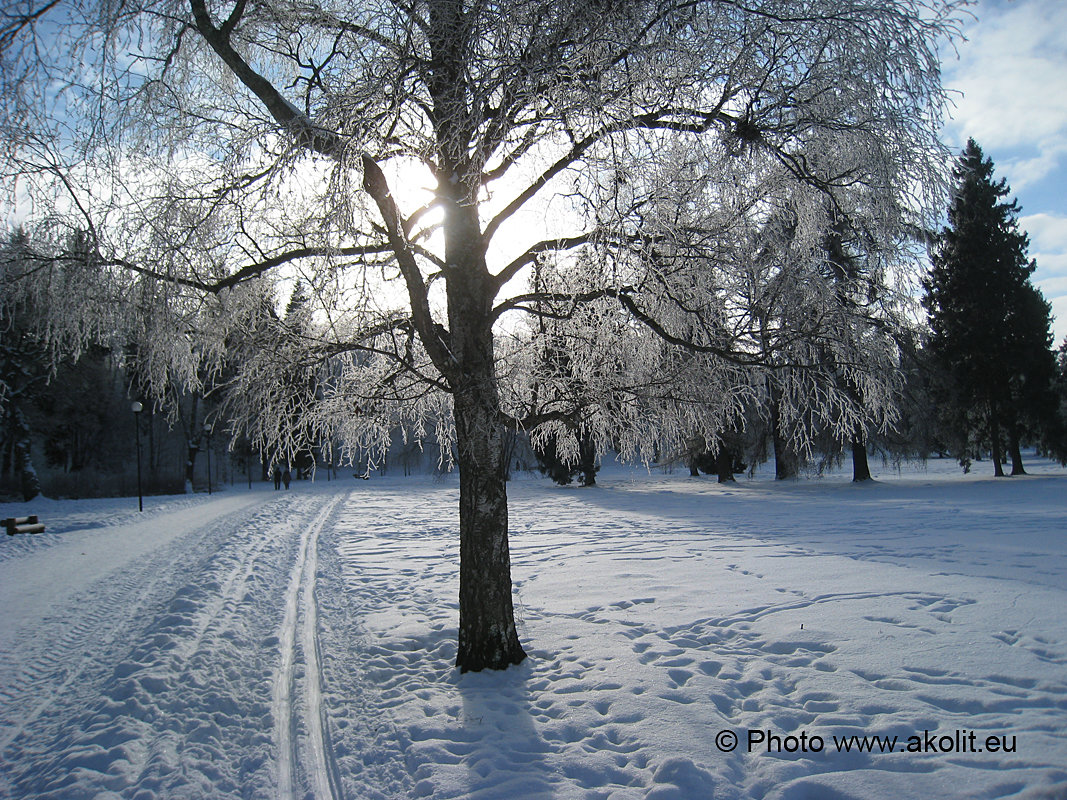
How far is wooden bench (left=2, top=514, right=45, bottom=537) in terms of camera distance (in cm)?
1542

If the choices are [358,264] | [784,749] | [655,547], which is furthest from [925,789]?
[655,547]

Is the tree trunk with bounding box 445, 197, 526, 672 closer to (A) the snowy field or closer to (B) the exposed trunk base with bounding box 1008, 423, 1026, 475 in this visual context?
(A) the snowy field

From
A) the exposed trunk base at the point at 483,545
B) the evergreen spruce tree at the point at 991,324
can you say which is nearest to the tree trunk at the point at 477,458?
the exposed trunk base at the point at 483,545

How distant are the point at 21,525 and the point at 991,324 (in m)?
35.8

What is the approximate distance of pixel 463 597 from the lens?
536cm

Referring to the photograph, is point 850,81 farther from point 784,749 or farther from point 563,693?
point 563,693

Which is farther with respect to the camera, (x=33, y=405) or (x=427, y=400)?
(x=33, y=405)

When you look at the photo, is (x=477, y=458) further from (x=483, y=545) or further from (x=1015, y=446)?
(x=1015, y=446)

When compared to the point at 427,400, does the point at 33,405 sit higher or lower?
higher

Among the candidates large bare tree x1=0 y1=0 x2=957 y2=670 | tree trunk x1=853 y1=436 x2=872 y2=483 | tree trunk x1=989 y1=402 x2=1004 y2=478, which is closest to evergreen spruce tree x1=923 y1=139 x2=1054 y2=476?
tree trunk x1=989 y1=402 x2=1004 y2=478

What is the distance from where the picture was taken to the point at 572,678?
5.13 metres

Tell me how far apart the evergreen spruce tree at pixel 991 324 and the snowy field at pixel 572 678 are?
18.2 meters

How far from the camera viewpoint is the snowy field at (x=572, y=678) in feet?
11.9

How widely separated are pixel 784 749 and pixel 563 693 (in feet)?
5.80
